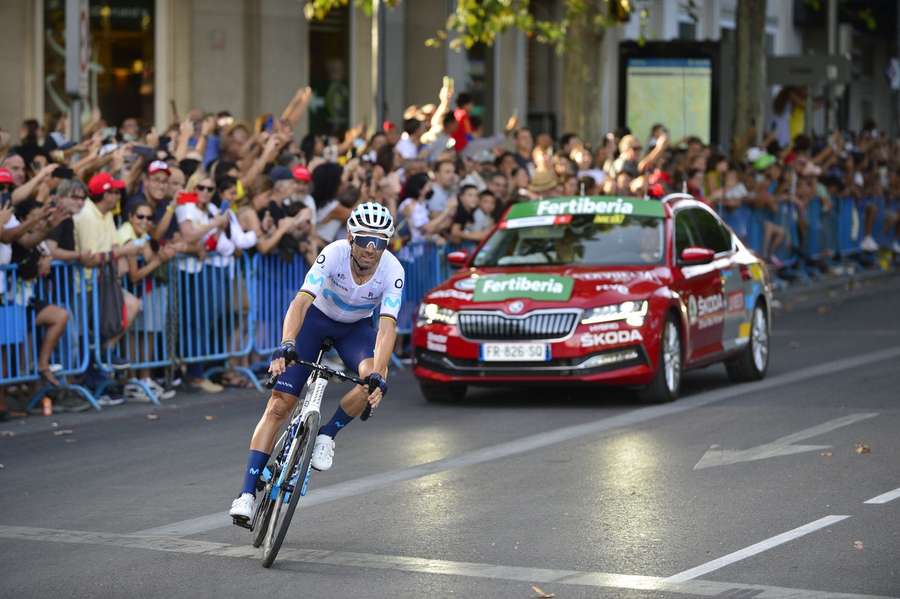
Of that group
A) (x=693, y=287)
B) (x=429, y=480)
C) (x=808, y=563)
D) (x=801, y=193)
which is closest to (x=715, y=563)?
(x=808, y=563)

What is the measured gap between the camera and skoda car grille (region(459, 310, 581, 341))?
49.1 ft

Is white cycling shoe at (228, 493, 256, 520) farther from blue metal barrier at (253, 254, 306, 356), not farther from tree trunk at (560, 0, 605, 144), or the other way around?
tree trunk at (560, 0, 605, 144)

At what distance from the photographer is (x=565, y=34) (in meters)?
27.0

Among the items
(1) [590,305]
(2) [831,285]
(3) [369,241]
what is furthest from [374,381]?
(2) [831,285]

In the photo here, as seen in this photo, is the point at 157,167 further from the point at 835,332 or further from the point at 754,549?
the point at 835,332

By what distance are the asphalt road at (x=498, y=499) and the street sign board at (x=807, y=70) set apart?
16039 millimetres

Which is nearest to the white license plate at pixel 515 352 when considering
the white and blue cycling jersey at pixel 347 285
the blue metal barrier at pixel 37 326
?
the blue metal barrier at pixel 37 326

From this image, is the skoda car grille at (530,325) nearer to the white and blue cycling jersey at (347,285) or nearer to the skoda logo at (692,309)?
the skoda logo at (692,309)

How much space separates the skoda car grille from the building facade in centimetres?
937

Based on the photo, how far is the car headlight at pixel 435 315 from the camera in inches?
603

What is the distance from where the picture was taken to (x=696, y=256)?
15672 mm

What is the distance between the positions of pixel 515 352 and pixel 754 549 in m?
5.88

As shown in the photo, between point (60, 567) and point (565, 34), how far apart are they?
18.9m

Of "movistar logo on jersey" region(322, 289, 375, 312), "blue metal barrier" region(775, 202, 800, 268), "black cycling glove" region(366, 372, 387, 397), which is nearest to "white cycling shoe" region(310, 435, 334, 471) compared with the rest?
"black cycling glove" region(366, 372, 387, 397)
